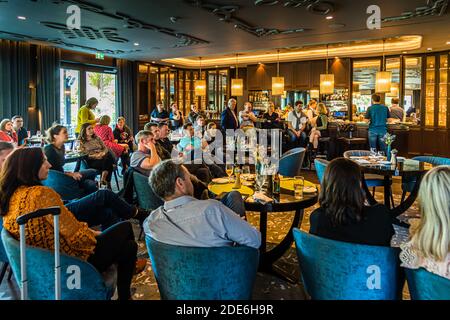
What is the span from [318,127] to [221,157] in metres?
4.42

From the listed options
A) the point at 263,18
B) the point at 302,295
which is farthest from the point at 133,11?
the point at 302,295

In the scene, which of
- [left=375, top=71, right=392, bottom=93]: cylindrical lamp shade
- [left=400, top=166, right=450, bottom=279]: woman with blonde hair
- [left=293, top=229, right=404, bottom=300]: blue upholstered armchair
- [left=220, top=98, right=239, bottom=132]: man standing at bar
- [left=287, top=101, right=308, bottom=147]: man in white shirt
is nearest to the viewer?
[left=400, top=166, right=450, bottom=279]: woman with blonde hair

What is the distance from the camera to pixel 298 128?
32.9 feet

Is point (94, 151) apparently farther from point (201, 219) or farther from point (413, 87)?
point (413, 87)

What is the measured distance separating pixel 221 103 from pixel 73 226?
13.4m

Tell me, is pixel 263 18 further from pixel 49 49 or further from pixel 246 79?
pixel 246 79

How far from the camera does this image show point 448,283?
1542 mm

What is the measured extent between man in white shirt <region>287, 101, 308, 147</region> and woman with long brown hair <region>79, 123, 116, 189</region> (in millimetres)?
5113

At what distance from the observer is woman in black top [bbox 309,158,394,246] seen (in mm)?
2203

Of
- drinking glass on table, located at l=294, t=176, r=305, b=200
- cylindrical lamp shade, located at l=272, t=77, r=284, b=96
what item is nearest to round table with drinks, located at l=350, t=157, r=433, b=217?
drinking glass on table, located at l=294, t=176, r=305, b=200

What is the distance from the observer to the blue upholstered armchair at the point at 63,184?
4.41 m

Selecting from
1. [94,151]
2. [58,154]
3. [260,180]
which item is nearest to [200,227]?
[260,180]

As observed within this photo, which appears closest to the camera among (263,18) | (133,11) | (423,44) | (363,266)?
(363,266)

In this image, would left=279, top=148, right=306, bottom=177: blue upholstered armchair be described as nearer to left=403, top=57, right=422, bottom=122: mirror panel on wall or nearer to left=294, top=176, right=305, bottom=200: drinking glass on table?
left=294, top=176, right=305, bottom=200: drinking glass on table
